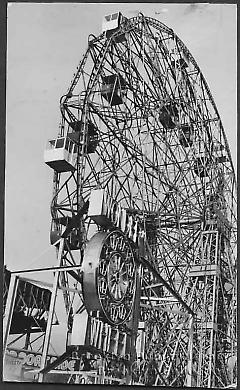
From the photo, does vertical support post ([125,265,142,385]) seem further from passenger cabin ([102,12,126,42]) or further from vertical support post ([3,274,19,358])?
passenger cabin ([102,12,126,42])

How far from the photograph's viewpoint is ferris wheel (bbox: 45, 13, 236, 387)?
4.37 m

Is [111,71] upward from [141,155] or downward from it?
upward

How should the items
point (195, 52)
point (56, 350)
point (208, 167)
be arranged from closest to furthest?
point (56, 350), point (195, 52), point (208, 167)

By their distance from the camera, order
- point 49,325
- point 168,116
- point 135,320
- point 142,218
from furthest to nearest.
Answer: point 168,116 → point 142,218 → point 135,320 → point 49,325

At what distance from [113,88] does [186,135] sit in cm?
59

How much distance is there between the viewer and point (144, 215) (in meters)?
4.65

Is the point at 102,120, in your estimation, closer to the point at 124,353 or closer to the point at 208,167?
the point at 208,167

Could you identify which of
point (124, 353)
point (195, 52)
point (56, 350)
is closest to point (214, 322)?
point (124, 353)

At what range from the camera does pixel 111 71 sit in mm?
4883

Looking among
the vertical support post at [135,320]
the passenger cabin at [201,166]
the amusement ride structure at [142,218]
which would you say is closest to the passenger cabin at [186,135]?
the amusement ride structure at [142,218]

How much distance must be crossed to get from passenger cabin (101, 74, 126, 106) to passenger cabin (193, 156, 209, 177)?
2.06 feet

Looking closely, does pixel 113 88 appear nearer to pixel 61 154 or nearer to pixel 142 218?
pixel 61 154

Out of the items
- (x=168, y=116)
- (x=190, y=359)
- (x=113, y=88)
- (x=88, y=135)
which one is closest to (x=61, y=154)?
(x=88, y=135)

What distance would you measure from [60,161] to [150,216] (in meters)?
0.61
